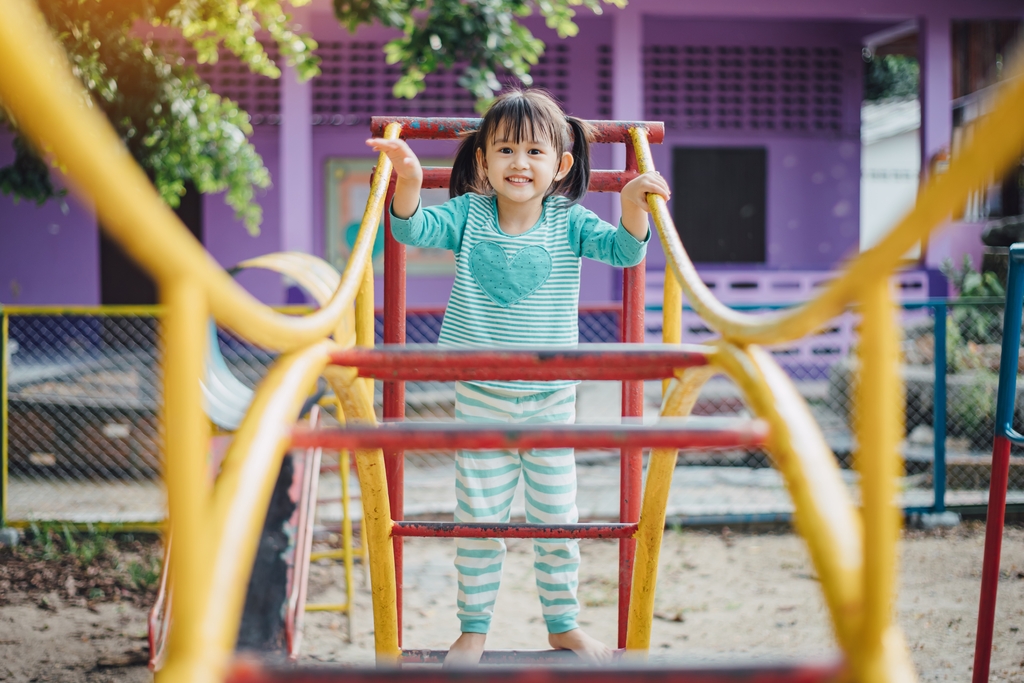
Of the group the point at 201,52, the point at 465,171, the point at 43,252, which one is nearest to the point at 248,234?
the point at 43,252

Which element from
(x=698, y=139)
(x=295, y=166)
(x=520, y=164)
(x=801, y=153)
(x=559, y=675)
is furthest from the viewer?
(x=801, y=153)

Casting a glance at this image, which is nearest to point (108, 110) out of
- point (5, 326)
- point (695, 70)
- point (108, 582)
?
point (5, 326)

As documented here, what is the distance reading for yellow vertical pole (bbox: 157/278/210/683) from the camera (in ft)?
2.03

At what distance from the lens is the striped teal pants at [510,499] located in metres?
1.67

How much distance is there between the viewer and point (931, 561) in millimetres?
3678

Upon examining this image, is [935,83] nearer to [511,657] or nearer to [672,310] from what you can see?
[672,310]

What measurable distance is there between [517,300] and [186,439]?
1167 millimetres

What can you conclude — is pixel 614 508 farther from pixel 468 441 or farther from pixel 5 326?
pixel 468 441

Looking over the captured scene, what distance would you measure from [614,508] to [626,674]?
11.9 feet

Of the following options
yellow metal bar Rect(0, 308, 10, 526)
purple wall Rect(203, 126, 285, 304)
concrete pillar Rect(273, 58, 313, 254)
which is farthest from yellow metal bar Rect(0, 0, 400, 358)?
purple wall Rect(203, 126, 285, 304)

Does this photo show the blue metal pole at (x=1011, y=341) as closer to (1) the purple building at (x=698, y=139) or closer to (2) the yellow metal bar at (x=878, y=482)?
(2) the yellow metal bar at (x=878, y=482)

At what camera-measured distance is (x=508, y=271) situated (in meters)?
1.76


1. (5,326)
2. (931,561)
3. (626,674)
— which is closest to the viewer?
(626,674)

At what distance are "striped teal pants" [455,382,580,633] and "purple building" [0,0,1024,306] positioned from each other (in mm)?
5654
